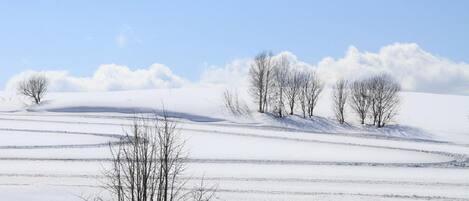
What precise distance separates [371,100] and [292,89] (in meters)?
11.4

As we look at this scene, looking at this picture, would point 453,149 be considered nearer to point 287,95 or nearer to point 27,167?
point 27,167

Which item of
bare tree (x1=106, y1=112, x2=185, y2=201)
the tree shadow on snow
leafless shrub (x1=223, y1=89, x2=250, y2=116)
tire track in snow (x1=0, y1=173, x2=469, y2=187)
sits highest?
leafless shrub (x1=223, y1=89, x2=250, y2=116)

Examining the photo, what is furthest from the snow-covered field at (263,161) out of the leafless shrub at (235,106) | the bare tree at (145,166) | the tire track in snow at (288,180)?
the bare tree at (145,166)

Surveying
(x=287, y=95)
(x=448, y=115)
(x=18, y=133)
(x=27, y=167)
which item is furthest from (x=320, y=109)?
(x=27, y=167)

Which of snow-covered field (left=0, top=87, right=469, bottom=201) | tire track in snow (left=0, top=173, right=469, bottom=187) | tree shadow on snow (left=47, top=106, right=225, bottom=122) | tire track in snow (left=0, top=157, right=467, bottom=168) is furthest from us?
tree shadow on snow (left=47, top=106, right=225, bottom=122)

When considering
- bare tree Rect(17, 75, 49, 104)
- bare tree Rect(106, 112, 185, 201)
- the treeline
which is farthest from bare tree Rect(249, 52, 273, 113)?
bare tree Rect(106, 112, 185, 201)

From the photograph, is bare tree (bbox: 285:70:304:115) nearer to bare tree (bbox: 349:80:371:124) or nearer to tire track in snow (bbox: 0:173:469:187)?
bare tree (bbox: 349:80:371:124)

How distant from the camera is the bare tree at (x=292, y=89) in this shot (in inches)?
3273

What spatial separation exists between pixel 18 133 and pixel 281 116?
35537 mm

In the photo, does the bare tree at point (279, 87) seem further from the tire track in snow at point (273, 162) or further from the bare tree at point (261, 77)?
the tire track in snow at point (273, 162)

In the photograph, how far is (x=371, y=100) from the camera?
258 feet

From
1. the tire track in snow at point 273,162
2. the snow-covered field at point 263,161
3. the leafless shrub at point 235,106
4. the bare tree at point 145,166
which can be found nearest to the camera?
the bare tree at point 145,166

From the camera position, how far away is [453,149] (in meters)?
48.3

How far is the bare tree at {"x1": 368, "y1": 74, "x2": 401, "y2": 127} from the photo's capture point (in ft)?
252
